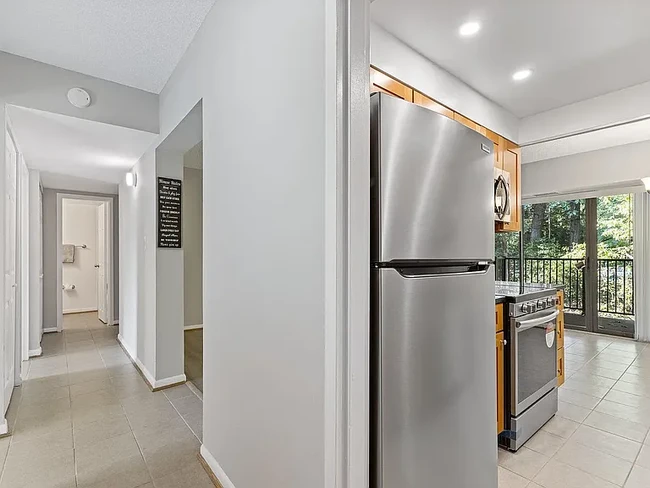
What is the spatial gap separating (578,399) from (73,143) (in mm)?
4947

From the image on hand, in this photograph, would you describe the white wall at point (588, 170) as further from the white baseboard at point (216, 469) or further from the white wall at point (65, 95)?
the white baseboard at point (216, 469)

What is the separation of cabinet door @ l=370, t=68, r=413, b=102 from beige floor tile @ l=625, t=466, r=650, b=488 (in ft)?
7.96

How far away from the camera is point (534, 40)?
83.0 inches

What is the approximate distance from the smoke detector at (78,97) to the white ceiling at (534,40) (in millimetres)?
2227

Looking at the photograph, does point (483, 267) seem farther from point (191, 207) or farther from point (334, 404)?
point (191, 207)

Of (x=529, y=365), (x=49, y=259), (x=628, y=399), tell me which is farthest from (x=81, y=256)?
(x=628, y=399)

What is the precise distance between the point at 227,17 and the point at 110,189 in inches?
186

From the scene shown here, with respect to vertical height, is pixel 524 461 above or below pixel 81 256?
below

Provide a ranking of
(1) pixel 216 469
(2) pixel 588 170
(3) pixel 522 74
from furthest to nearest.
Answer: (2) pixel 588 170 → (3) pixel 522 74 → (1) pixel 216 469

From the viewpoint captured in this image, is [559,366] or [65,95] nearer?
[65,95]

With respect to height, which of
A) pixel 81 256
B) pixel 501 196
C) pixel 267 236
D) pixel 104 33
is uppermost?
pixel 104 33

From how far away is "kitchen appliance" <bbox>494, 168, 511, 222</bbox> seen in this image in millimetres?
2812

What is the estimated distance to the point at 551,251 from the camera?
6.07 metres

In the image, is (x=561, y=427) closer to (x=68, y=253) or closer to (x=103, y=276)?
(x=103, y=276)
